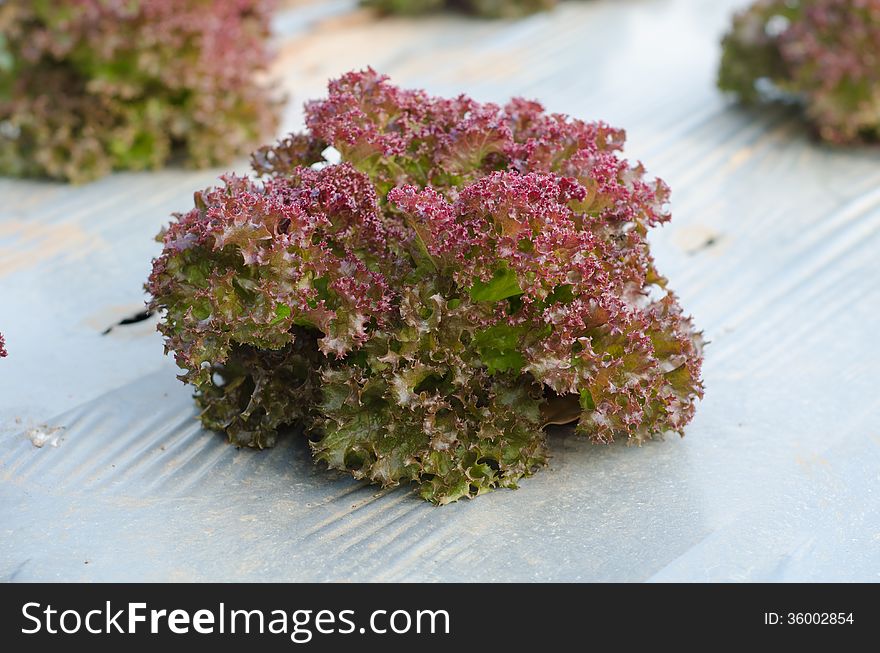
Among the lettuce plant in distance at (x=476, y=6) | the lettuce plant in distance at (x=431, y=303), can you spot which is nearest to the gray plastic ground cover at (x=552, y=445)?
the lettuce plant in distance at (x=431, y=303)

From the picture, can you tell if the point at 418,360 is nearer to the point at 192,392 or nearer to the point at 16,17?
the point at 192,392

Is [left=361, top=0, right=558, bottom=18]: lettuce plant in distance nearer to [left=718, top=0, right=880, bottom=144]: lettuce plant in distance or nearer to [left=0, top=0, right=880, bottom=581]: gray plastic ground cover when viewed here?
[left=718, top=0, right=880, bottom=144]: lettuce plant in distance

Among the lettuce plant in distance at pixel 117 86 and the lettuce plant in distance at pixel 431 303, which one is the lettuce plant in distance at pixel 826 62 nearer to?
the lettuce plant in distance at pixel 117 86

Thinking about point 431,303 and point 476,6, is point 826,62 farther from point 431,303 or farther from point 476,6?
point 431,303

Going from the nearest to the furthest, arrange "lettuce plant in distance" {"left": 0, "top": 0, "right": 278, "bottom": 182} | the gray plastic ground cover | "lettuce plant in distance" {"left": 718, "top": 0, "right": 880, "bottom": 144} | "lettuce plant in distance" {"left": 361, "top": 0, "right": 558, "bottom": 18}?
the gray plastic ground cover < "lettuce plant in distance" {"left": 0, "top": 0, "right": 278, "bottom": 182} < "lettuce plant in distance" {"left": 718, "top": 0, "right": 880, "bottom": 144} < "lettuce plant in distance" {"left": 361, "top": 0, "right": 558, "bottom": 18}

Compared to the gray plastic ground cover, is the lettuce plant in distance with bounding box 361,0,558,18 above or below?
above

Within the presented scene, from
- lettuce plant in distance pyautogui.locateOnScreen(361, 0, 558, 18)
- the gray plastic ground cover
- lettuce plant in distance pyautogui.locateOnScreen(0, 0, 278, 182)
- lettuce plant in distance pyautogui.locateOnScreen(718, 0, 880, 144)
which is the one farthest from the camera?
lettuce plant in distance pyautogui.locateOnScreen(361, 0, 558, 18)

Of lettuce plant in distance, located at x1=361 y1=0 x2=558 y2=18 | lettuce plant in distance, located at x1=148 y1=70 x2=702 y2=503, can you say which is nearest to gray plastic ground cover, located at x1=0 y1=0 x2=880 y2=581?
lettuce plant in distance, located at x1=148 y1=70 x2=702 y2=503
